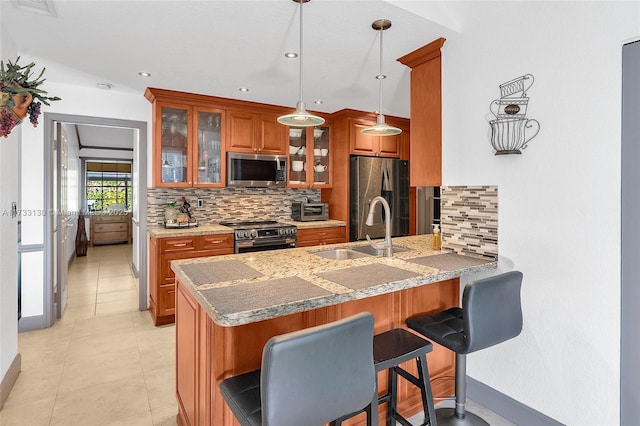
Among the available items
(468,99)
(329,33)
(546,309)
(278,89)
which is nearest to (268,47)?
(329,33)

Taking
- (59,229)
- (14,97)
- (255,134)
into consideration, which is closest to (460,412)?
(14,97)

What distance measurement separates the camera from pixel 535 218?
1.89m

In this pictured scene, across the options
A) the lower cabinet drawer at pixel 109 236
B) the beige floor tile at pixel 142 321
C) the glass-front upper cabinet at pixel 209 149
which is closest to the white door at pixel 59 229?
the beige floor tile at pixel 142 321

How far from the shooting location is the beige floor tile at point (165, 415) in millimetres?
2001

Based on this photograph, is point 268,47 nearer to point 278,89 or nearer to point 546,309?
point 278,89

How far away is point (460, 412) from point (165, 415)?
1.75m

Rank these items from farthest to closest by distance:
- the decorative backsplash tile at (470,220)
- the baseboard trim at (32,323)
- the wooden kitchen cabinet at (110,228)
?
1. the wooden kitchen cabinet at (110,228)
2. the baseboard trim at (32,323)
3. the decorative backsplash tile at (470,220)

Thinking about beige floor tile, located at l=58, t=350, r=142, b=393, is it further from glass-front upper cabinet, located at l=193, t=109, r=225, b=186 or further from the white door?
glass-front upper cabinet, located at l=193, t=109, r=225, b=186

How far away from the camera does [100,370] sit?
2.60 metres

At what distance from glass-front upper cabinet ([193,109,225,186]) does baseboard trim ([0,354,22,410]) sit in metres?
2.15

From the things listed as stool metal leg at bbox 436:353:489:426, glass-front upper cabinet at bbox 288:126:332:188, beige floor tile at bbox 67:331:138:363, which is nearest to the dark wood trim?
stool metal leg at bbox 436:353:489:426

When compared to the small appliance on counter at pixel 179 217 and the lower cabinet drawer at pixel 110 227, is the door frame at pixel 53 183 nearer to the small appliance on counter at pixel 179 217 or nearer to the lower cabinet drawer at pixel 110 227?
the small appliance on counter at pixel 179 217

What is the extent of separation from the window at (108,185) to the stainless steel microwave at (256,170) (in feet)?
20.4

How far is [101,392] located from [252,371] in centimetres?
158
